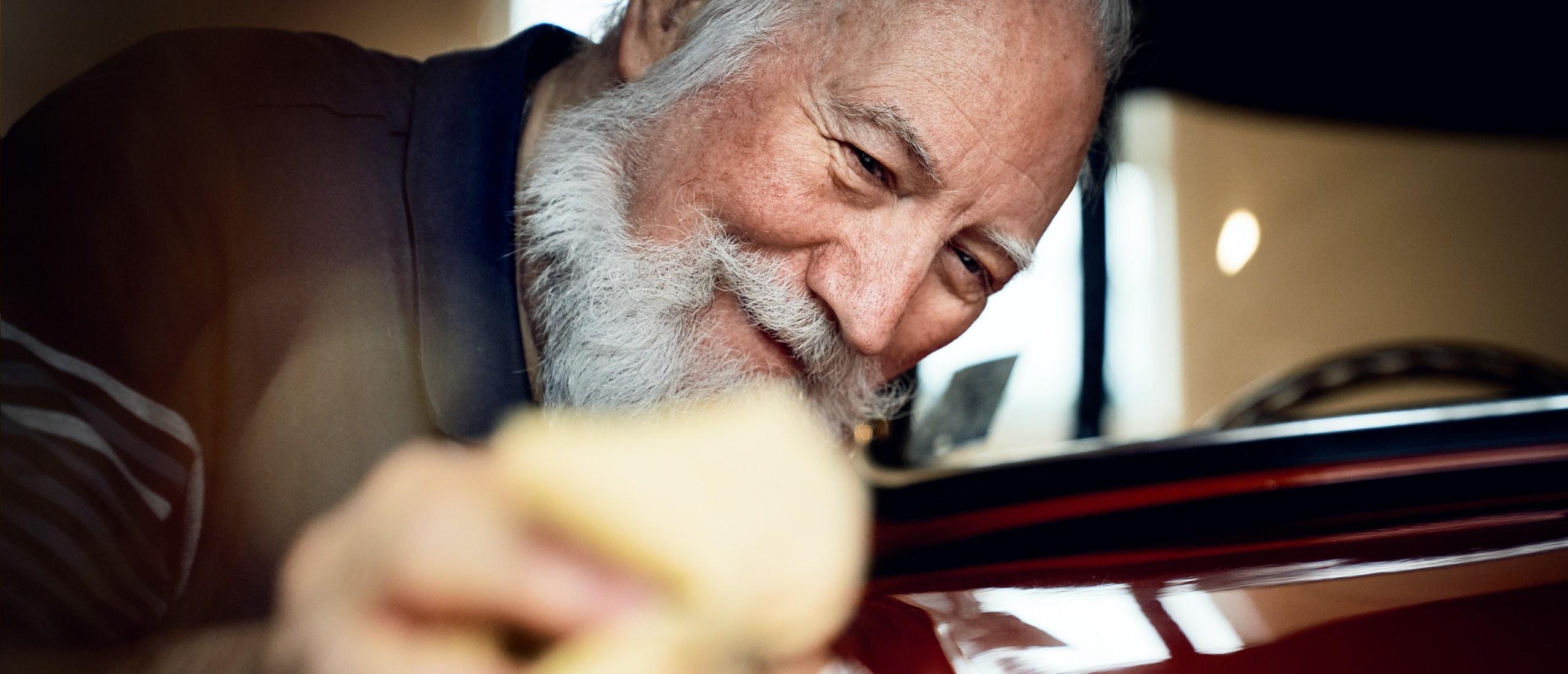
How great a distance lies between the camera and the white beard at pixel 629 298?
54 cm

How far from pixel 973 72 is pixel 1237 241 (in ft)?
6.51

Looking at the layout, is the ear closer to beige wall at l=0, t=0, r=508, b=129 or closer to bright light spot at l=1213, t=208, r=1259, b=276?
beige wall at l=0, t=0, r=508, b=129

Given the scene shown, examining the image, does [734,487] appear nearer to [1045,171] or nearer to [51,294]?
[51,294]

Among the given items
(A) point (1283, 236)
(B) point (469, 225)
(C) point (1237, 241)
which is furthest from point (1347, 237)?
(B) point (469, 225)

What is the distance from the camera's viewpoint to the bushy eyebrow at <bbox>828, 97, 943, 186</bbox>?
522 millimetres

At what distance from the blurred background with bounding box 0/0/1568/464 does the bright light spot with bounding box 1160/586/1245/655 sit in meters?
0.39

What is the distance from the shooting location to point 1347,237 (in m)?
1.90

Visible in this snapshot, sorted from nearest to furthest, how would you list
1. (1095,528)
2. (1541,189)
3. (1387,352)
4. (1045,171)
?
1. (1095,528)
2. (1045,171)
3. (1541,189)
4. (1387,352)

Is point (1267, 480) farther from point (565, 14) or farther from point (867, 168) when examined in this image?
point (565, 14)

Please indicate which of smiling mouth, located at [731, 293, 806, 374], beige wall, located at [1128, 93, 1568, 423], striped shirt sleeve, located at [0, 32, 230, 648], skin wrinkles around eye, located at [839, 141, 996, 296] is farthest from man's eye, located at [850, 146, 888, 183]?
beige wall, located at [1128, 93, 1568, 423]

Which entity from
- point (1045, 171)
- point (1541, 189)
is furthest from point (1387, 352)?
point (1045, 171)

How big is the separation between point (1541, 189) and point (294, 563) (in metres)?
2.00

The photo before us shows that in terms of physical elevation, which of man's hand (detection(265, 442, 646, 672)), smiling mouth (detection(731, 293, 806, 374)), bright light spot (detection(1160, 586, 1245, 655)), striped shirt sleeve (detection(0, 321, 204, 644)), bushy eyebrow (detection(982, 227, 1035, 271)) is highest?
bushy eyebrow (detection(982, 227, 1035, 271))

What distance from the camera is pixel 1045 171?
23.2 inches
